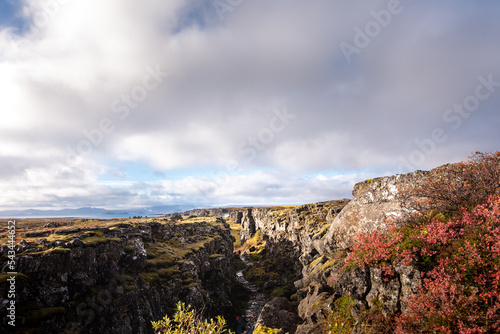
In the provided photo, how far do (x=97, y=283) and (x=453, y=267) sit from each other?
158ft

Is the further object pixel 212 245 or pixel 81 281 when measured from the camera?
pixel 212 245

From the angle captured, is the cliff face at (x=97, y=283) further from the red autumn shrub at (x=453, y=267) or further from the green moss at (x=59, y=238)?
the red autumn shrub at (x=453, y=267)

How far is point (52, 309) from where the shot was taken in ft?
94.8

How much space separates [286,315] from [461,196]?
31609 mm

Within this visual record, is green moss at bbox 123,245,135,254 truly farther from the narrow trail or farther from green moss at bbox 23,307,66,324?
the narrow trail

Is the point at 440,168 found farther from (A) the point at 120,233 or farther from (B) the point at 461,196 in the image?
(A) the point at 120,233

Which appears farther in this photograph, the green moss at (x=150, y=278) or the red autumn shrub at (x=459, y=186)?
the green moss at (x=150, y=278)

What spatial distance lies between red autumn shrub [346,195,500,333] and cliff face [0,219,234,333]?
42011 millimetres

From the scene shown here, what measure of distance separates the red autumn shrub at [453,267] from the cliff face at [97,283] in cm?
4201

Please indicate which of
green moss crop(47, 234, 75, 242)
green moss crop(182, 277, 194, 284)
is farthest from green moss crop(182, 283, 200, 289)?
green moss crop(47, 234, 75, 242)

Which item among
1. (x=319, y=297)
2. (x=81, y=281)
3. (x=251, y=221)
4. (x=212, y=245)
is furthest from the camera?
(x=251, y=221)

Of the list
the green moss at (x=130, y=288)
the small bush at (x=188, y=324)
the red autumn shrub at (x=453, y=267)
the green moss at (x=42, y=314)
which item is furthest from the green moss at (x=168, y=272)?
the red autumn shrub at (x=453, y=267)

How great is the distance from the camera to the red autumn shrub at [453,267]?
1110cm

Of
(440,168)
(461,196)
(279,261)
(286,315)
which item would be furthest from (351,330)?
(279,261)
